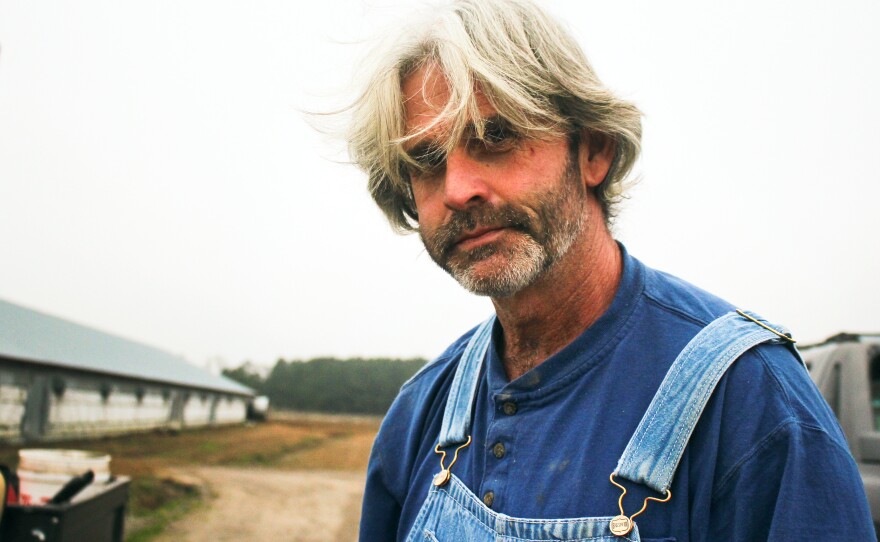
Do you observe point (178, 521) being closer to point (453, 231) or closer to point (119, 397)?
point (453, 231)

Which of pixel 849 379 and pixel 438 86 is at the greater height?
pixel 438 86

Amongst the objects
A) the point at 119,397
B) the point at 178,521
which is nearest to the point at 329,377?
the point at 119,397

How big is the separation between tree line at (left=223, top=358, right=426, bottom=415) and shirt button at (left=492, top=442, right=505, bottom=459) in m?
45.9

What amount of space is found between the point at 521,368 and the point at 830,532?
30.4 inches

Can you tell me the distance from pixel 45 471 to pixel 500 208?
363 cm

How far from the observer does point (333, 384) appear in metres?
60.2

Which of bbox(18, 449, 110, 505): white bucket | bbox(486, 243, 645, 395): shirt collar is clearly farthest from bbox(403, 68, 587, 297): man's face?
bbox(18, 449, 110, 505): white bucket

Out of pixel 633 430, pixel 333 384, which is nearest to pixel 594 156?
pixel 633 430

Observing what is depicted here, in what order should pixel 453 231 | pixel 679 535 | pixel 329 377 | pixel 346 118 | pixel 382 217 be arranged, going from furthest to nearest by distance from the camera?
pixel 329 377 < pixel 382 217 < pixel 346 118 < pixel 453 231 < pixel 679 535

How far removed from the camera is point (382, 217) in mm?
2527

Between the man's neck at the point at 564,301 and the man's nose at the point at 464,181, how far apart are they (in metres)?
0.25

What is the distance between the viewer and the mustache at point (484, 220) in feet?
5.25

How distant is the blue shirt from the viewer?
1.15 m

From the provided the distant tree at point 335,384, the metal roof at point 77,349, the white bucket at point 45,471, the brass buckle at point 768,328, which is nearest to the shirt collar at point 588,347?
the brass buckle at point 768,328
